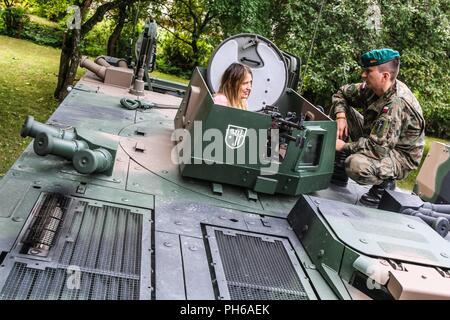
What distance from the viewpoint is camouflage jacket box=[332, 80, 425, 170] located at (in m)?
4.51

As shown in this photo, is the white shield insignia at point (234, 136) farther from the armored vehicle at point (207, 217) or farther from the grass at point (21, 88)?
the grass at point (21, 88)

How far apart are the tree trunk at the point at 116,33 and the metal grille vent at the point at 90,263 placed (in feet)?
32.6

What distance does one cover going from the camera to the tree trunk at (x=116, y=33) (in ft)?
43.2

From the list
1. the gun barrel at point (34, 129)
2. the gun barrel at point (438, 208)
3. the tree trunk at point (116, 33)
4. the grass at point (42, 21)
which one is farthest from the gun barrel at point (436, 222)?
the grass at point (42, 21)

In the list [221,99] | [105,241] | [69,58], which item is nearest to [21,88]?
[69,58]

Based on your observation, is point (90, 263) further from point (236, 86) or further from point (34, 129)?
point (236, 86)

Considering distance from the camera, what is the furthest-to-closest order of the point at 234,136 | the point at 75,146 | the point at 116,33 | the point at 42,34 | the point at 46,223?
the point at 42,34
the point at 116,33
the point at 234,136
the point at 75,146
the point at 46,223

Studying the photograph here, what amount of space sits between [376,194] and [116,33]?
419 inches

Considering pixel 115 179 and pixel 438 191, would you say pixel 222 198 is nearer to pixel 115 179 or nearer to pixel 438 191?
pixel 115 179

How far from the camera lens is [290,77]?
5785 mm

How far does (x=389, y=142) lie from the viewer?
452cm

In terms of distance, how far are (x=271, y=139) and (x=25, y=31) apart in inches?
647

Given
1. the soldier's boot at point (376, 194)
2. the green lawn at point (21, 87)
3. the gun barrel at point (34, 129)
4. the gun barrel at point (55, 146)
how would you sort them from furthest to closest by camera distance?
the green lawn at point (21, 87) < the soldier's boot at point (376, 194) < the gun barrel at point (34, 129) < the gun barrel at point (55, 146)
